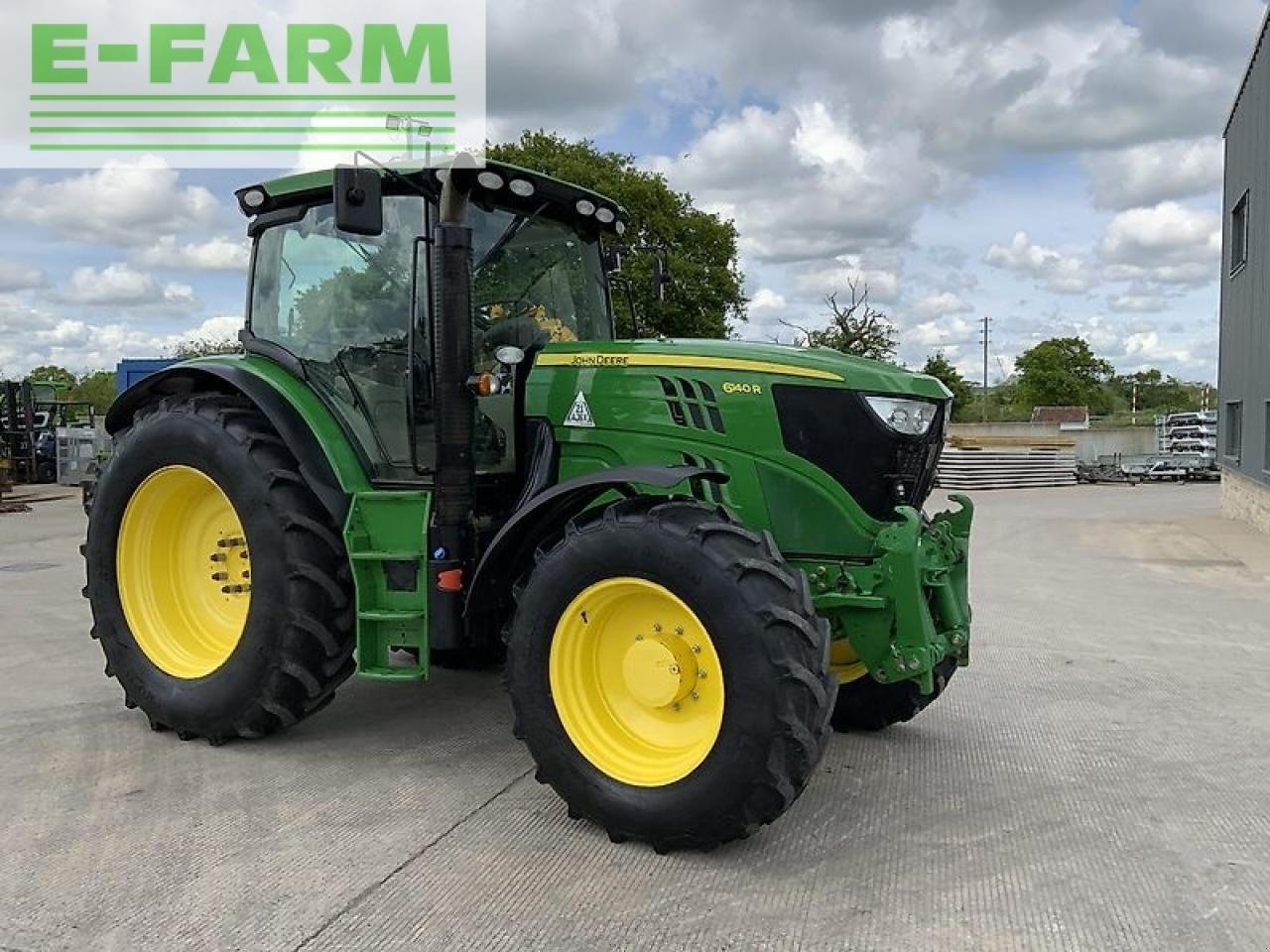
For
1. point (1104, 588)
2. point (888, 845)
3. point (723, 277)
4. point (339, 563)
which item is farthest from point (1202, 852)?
point (723, 277)

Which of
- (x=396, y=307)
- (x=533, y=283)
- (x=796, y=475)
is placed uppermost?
(x=533, y=283)

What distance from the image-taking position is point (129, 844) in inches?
144

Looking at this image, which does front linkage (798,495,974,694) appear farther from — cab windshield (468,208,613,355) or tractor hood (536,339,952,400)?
cab windshield (468,208,613,355)

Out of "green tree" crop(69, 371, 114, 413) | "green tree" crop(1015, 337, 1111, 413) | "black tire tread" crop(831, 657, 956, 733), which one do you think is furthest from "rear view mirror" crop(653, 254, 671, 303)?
"green tree" crop(1015, 337, 1111, 413)

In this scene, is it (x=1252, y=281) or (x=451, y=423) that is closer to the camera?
(x=451, y=423)

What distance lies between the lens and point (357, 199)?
3.99 m

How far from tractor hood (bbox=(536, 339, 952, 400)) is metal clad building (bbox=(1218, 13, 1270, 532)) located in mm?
12018

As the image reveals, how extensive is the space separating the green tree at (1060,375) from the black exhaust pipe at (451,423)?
6404 cm

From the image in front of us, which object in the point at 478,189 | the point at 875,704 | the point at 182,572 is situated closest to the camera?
the point at 478,189

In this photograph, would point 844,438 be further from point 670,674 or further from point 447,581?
point 447,581

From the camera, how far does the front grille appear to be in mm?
4000

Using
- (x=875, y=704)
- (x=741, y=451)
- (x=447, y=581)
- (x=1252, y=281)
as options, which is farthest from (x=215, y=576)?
(x=1252, y=281)

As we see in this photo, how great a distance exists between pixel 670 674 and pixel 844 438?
1125 millimetres

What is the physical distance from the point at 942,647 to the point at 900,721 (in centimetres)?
125
